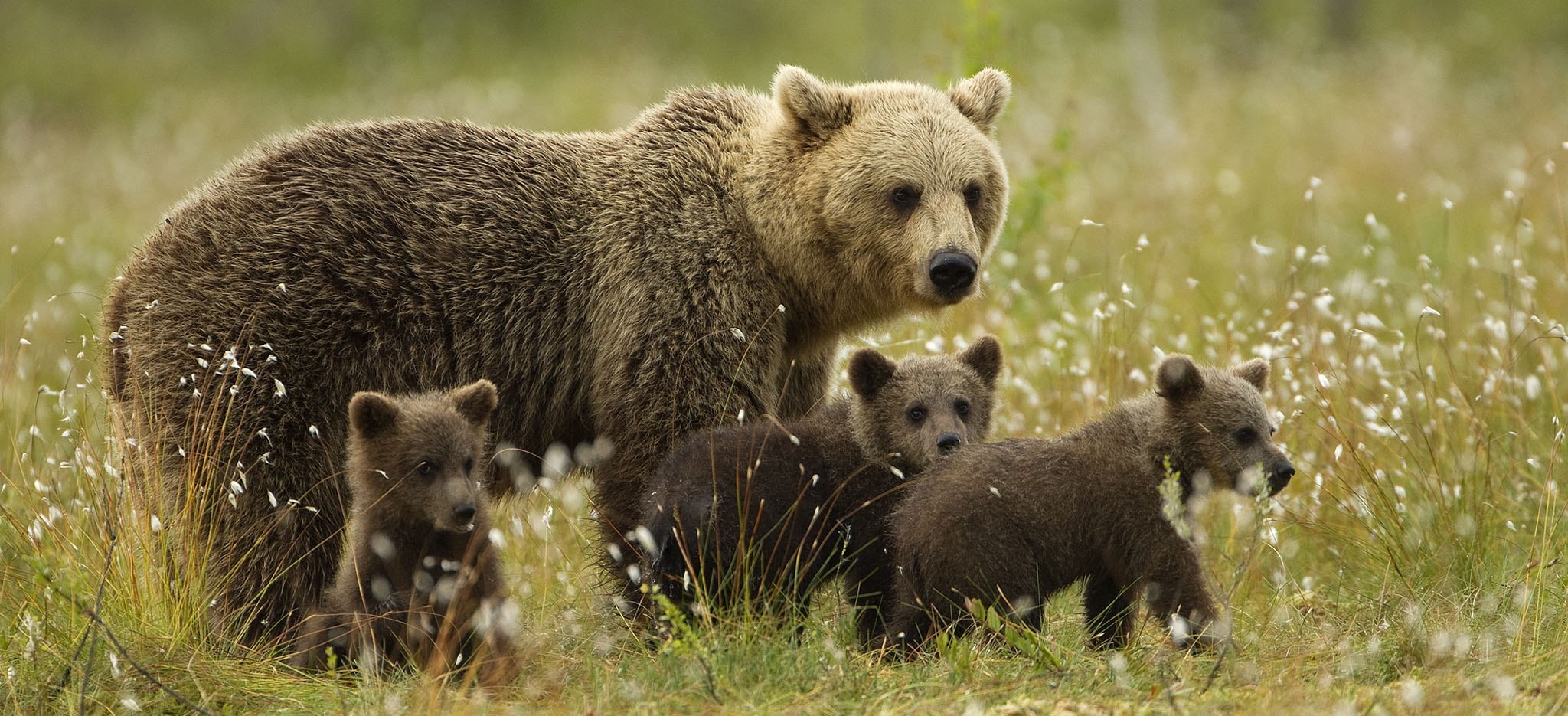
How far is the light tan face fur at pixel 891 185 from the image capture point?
577 cm

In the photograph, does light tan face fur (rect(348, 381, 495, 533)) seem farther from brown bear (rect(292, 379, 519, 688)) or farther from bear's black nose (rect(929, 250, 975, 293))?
bear's black nose (rect(929, 250, 975, 293))

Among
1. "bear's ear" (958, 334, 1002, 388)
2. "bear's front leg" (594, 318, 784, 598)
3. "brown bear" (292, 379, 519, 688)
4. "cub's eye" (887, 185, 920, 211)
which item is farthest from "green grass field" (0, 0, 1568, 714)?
"cub's eye" (887, 185, 920, 211)

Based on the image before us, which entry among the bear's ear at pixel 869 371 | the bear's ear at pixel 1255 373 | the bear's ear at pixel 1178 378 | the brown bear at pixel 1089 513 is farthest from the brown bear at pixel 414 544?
the bear's ear at pixel 1255 373

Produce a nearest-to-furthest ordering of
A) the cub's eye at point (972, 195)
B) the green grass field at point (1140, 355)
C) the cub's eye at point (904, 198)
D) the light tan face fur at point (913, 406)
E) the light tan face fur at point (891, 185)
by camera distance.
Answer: the green grass field at point (1140, 355)
the light tan face fur at point (913, 406)
the light tan face fur at point (891, 185)
the cub's eye at point (904, 198)
the cub's eye at point (972, 195)

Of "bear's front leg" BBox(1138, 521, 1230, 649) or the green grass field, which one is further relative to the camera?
"bear's front leg" BBox(1138, 521, 1230, 649)

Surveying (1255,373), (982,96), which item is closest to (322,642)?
(1255,373)

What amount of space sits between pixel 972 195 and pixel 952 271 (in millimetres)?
562

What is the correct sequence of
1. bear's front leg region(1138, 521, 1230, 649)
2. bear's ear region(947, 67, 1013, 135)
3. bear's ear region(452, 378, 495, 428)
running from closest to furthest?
bear's front leg region(1138, 521, 1230, 649) → bear's ear region(452, 378, 495, 428) → bear's ear region(947, 67, 1013, 135)

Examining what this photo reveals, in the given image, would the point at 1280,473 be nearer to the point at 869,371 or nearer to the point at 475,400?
the point at 869,371

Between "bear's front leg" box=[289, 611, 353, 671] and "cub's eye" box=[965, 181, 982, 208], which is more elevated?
"cub's eye" box=[965, 181, 982, 208]

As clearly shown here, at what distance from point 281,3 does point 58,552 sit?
2156 centimetres

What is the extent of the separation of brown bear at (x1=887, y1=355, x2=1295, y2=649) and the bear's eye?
1402mm

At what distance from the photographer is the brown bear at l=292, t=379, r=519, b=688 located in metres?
4.84

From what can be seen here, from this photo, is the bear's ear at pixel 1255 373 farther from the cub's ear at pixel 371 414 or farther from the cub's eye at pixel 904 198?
the cub's ear at pixel 371 414
